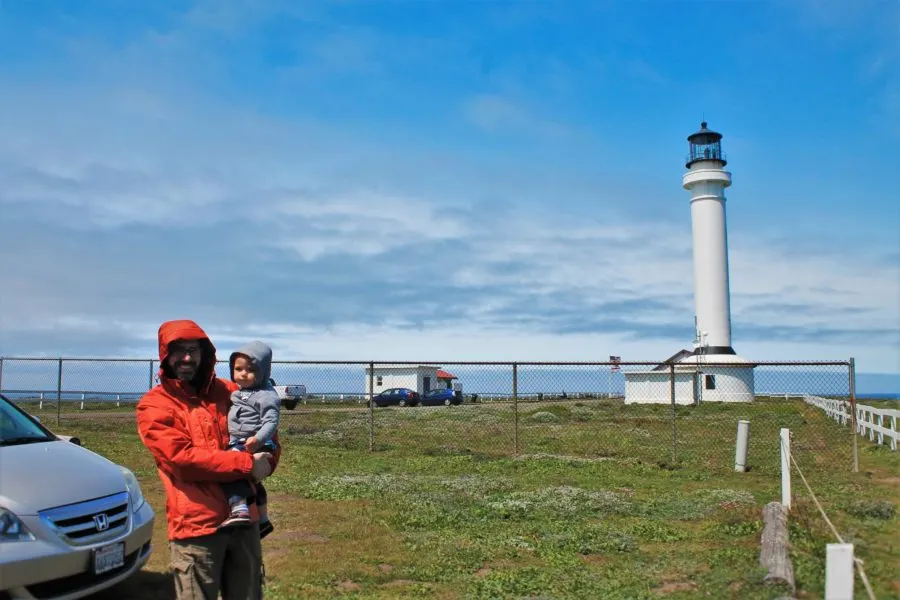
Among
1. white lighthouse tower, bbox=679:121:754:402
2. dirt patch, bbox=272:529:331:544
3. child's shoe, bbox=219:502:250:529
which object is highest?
white lighthouse tower, bbox=679:121:754:402

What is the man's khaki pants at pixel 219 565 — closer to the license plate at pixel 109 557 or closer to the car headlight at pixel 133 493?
the license plate at pixel 109 557

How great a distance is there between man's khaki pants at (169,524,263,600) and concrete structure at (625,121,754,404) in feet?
130

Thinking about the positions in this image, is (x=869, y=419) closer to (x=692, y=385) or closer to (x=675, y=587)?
(x=692, y=385)

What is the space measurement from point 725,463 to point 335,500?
820 cm

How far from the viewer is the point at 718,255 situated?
46.1 meters

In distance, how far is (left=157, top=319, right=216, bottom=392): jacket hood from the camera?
13.2ft

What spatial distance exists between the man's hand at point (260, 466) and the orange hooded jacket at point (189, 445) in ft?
0.13

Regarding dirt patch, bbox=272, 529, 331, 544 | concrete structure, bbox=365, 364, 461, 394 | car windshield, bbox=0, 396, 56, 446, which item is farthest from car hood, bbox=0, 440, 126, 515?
concrete structure, bbox=365, 364, 461, 394

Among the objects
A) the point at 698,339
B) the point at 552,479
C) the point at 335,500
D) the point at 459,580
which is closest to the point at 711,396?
the point at 698,339

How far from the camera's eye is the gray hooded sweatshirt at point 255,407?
4.20 m

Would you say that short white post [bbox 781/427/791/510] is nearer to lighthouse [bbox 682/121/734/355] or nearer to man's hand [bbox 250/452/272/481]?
man's hand [bbox 250/452/272/481]

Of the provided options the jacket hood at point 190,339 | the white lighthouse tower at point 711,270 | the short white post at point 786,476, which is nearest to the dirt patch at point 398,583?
the jacket hood at point 190,339

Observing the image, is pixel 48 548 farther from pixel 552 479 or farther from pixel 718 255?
pixel 718 255

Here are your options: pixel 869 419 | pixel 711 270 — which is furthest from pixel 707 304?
pixel 869 419
